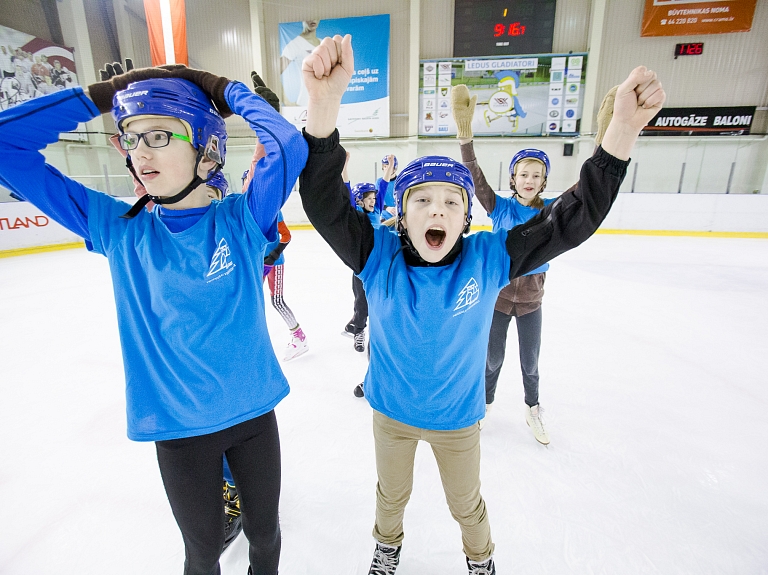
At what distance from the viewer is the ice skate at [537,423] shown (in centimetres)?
219

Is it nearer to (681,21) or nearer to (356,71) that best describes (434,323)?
(356,71)

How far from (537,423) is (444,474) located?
1191 mm

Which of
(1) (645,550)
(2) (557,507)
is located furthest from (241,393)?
(1) (645,550)

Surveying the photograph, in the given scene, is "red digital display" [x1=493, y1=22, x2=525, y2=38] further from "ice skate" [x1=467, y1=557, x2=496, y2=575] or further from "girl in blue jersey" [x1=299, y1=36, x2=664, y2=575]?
"ice skate" [x1=467, y1=557, x2=496, y2=575]

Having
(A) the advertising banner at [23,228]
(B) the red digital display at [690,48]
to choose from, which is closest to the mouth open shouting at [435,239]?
(A) the advertising banner at [23,228]

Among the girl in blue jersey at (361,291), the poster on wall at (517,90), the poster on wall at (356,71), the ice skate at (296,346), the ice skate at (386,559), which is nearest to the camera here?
the ice skate at (386,559)

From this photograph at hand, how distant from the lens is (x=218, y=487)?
111 centimetres

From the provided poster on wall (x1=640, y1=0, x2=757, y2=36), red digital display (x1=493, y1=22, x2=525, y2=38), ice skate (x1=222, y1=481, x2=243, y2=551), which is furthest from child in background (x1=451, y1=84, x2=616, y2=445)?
poster on wall (x1=640, y1=0, x2=757, y2=36)

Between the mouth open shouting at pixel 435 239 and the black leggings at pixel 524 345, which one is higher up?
the mouth open shouting at pixel 435 239

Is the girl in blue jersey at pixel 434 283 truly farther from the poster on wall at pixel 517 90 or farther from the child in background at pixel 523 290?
the poster on wall at pixel 517 90

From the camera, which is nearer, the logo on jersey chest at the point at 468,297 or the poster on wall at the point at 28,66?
the logo on jersey chest at the point at 468,297

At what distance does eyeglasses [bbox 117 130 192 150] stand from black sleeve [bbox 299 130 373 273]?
37 cm

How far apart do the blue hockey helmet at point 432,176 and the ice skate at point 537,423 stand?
5.25ft

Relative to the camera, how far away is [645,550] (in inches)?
61.3
